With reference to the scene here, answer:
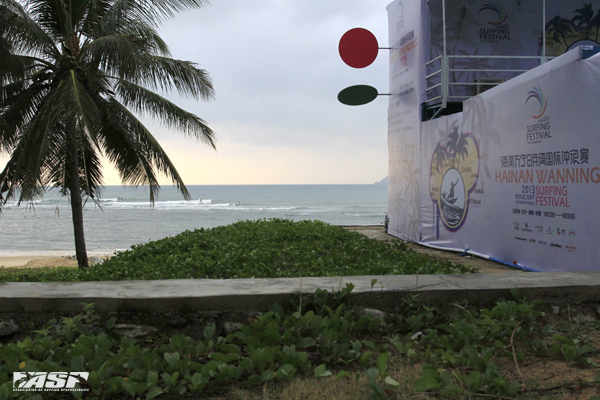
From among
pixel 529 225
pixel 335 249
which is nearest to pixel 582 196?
pixel 529 225

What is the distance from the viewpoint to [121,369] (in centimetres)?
198

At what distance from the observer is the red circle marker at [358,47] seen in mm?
9500

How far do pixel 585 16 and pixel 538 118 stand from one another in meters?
6.36

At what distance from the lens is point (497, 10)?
9320mm

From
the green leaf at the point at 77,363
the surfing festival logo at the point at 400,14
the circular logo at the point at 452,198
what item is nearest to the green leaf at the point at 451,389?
the green leaf at the point at 77,363

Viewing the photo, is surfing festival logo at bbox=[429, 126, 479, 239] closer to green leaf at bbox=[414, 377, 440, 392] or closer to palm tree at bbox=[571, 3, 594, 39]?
palm tree at bbox=[571, 3, 594, 39]

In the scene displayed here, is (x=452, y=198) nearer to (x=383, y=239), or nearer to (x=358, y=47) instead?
(x=383, y=239)

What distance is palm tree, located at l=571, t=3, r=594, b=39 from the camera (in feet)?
32.0

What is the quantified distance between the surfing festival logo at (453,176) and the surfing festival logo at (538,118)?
→ 1.33m

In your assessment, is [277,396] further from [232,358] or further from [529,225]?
[529,225]

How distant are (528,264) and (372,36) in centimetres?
623

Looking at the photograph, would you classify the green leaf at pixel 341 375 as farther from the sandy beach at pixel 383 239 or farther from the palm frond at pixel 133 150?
the palm frond at pixel 133 150

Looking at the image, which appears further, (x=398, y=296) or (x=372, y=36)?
(x=372, y=36)

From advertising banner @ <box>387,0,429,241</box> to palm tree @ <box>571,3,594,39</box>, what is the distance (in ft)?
13.3
